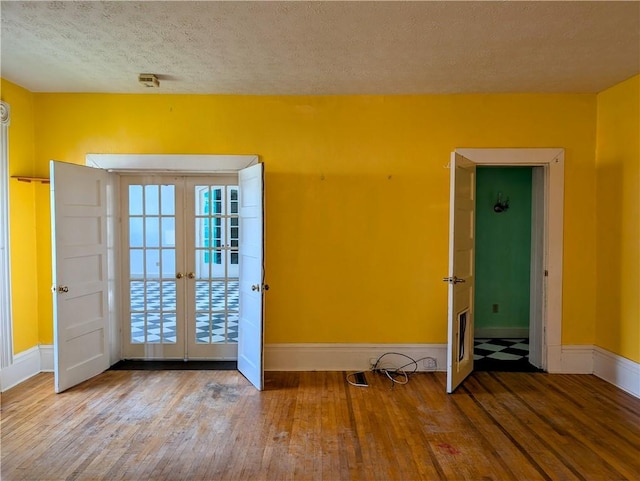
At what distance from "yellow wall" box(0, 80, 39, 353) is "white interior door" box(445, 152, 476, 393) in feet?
12.8

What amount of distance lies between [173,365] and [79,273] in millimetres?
1284

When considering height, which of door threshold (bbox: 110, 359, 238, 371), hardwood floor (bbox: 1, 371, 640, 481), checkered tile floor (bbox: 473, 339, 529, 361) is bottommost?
hardwood floor (bbox: 1, 371, 640, 481)

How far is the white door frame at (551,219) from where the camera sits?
3889 mm

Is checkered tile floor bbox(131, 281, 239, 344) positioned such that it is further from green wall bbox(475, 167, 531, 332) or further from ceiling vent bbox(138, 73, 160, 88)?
green wall bbox(475, 167, 531, 332)

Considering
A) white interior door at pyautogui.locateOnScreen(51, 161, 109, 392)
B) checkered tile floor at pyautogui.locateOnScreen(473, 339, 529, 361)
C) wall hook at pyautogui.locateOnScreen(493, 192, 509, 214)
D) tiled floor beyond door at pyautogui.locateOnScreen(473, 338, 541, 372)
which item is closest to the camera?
white interior door at pyautogui.locateOnScreen(51, 161, 109, 392)

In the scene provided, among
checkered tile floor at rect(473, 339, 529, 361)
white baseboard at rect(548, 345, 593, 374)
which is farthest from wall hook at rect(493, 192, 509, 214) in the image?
white baseboard at rect(548, 345, 593, 374)

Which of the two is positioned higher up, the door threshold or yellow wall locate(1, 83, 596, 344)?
yellow wall locate(1, 83, 596, 344)

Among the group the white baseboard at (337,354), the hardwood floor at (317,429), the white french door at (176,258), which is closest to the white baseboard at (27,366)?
the hardwood floor at (317,429)

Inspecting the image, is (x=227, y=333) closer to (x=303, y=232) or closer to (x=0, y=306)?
(x=303, y=232)

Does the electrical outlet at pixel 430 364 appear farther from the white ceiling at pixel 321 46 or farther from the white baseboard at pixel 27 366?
the white baseboard at pixel 27 366

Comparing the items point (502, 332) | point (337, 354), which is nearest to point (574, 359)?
point (502, 332)

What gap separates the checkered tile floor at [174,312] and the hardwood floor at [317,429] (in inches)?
20.1

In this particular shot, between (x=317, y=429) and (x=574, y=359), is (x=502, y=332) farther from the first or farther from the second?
(x=317, y=429)

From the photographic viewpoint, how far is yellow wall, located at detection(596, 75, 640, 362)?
3.44 m
